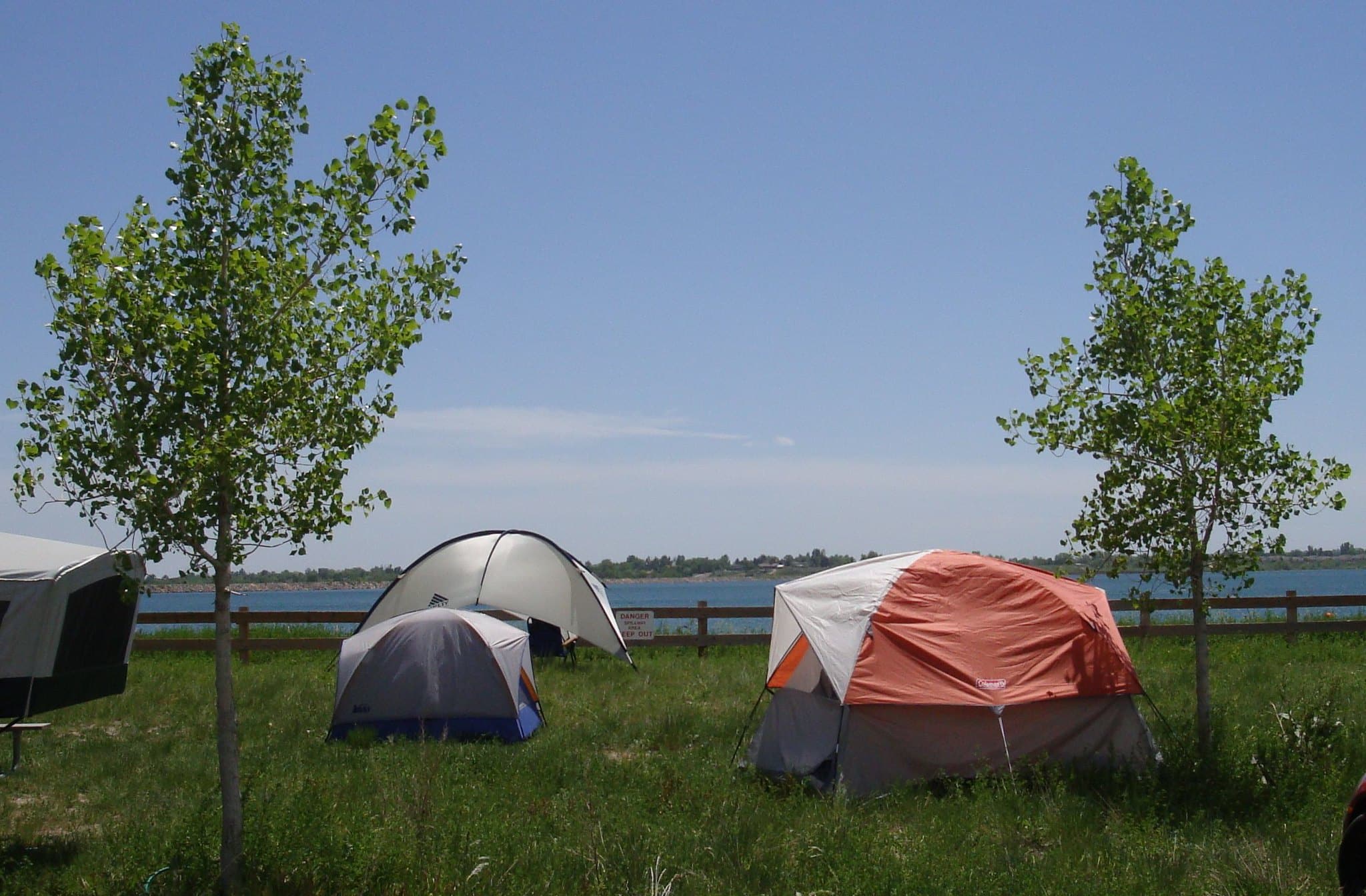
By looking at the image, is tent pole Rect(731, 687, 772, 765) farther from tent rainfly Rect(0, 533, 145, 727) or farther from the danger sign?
the danger sign

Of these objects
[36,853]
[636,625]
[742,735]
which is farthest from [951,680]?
[636,625]

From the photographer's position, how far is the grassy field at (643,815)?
6.65 metres

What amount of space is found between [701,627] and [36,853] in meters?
11.3

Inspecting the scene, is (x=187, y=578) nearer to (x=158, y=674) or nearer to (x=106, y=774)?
(x=106, y=774)

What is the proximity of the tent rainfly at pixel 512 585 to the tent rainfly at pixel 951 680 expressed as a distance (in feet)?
21.1

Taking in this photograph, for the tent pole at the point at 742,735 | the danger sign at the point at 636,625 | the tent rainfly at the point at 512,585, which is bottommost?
the tent pole at the point at 742,735

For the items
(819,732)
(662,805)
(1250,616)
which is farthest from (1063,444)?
(1250,616)

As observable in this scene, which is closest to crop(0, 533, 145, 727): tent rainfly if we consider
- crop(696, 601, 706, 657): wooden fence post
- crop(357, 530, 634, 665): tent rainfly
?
crop(357, 530, 634, 665): tent rainfly

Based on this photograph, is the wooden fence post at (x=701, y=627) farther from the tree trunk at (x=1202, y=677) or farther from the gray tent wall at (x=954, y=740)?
the tree trunk at (x=1202, y=677)

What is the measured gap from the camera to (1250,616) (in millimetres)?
19188

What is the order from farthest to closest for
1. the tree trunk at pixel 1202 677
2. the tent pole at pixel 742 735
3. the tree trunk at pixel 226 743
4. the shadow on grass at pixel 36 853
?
1. the tent pole at pixel 742 735
2. the tree trunk at pixel 1202 677
3. the shadow on grass at pixel 36 853
4. the tree trunk at pixel 226 743

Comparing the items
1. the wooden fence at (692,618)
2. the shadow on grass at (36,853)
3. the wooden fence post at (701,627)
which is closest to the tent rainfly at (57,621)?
the shadow on grass at (36,853)

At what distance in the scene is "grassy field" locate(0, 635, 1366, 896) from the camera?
21.8 feet

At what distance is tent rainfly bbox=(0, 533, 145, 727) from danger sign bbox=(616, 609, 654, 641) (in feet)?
31.6
